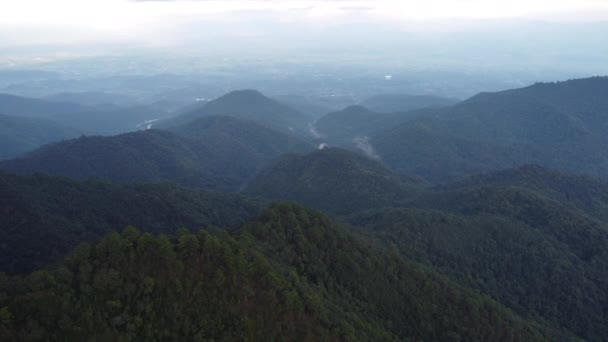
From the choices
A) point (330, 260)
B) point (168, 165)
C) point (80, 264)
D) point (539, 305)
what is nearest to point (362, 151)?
point (168, 165)

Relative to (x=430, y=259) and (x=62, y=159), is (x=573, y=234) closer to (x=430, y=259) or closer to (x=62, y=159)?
(x=430, y=259)

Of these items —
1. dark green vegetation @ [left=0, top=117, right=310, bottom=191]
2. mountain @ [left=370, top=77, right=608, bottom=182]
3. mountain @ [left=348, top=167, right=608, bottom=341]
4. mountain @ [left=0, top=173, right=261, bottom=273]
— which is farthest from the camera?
mountain @ [left=370, top=77, right=608, bottom=182]

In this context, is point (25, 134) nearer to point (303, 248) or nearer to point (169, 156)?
point (169, 156)

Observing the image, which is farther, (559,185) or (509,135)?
(509,135)

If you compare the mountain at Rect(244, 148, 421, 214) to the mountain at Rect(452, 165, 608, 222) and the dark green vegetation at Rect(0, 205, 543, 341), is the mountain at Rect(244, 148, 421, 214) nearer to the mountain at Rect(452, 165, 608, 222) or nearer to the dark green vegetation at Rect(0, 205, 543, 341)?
the mountain at Rect(452, 165, 608, 222)

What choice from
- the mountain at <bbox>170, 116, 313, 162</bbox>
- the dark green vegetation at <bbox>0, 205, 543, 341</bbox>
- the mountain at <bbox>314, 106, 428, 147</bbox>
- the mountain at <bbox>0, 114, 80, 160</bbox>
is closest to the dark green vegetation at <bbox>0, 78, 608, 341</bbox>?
the dark green vegetation at <bbox>0, 205, 543, 341</bbox>

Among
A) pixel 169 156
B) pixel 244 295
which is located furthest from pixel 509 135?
pixel 244 295
